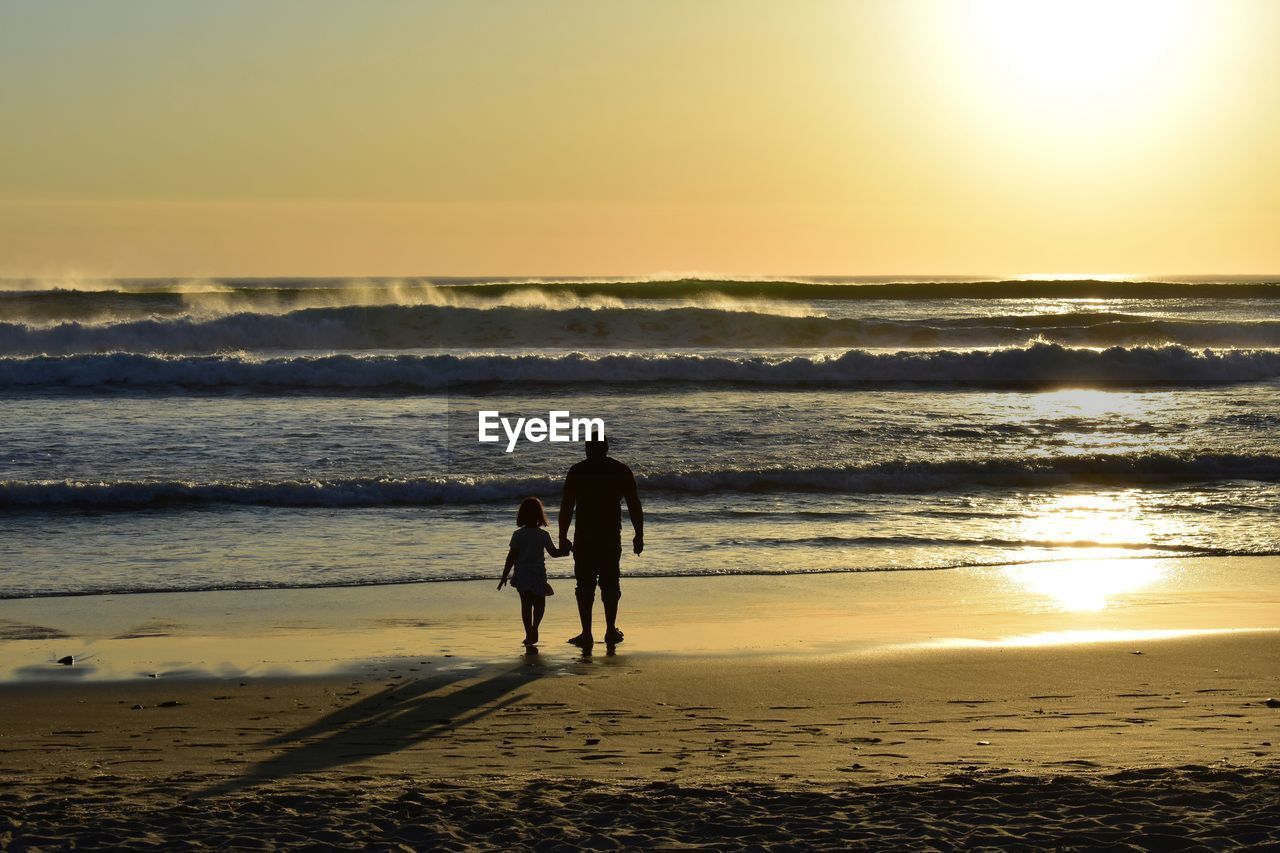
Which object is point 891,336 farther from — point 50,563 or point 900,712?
point 900,712

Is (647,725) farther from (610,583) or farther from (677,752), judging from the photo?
(610,583)

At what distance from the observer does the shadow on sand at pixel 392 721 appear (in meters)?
5.44

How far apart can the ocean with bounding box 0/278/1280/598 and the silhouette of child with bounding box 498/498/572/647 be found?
2.22 metres

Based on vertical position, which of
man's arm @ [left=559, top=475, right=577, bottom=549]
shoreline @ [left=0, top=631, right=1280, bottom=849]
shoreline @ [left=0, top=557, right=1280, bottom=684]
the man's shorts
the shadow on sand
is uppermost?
man's arm @ [left=559, top=475, right=577, bottom=549]

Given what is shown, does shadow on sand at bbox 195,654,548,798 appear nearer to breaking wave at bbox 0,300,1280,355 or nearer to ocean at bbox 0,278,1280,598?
ocean at bbox 0,278,1280,598

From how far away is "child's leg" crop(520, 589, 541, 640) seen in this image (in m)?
7.92

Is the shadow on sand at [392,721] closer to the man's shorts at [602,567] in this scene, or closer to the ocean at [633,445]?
the man's shorts at [602,567]

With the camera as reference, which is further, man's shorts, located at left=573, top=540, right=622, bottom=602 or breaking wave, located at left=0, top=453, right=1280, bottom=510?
breaking wave, located at left=0, top=453, right=1280, bottom=510

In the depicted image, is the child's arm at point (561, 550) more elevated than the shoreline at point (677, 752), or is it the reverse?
the child's arm at point (561, 550)

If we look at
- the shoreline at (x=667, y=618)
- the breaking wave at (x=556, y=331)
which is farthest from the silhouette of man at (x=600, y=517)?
the breaking wave at (x=556, y=331)

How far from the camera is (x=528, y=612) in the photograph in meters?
7.95

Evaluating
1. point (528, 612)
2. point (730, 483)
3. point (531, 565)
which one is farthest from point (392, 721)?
point (730, 483)

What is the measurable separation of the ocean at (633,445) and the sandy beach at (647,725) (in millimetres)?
1870

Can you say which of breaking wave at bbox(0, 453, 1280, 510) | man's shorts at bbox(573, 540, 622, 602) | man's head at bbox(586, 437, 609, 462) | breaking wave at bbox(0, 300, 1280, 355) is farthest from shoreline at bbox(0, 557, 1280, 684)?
breaking wave at bbox(0, 300, 1280, 355)
